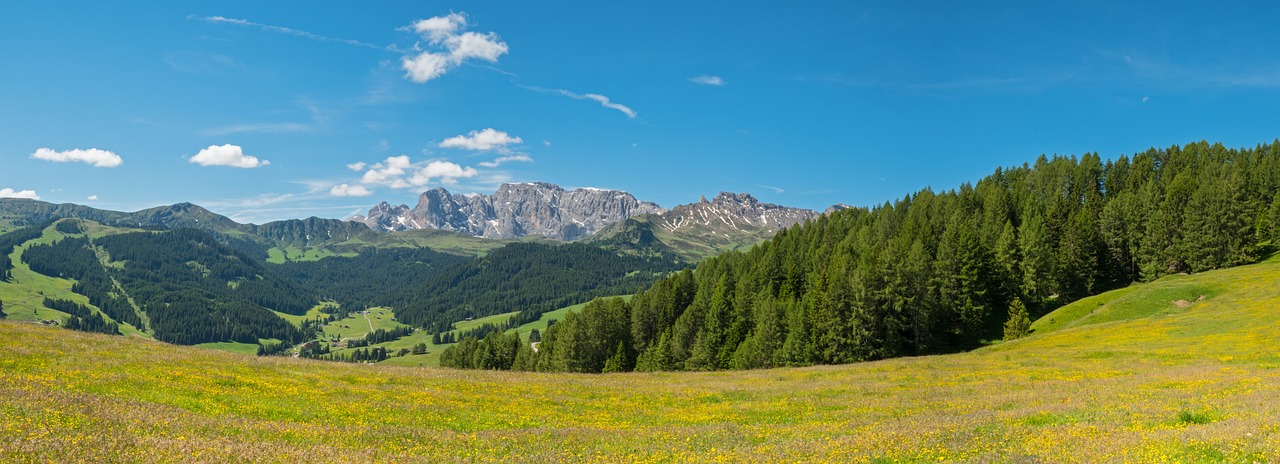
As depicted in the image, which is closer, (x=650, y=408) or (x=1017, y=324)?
(x=650, y=408)

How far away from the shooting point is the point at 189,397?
2308cm

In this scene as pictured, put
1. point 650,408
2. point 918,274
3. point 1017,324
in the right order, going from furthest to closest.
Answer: point 918,274
point 1017,324
point 650,408

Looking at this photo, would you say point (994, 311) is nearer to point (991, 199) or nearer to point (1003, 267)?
point (1003, 267)

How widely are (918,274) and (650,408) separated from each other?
51.3 metres

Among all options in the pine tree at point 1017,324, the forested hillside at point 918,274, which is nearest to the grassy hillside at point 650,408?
the pine tree at point 1017,324

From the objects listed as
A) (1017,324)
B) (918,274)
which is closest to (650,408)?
(918,274)

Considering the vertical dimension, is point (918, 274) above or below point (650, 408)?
above

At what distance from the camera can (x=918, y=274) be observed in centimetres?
6912

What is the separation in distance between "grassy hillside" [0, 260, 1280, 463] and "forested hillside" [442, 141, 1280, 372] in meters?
21.7

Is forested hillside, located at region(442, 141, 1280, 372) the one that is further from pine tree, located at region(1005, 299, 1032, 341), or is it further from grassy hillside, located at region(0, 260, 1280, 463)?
grassy hillside, located at region(0, 260, 1280, 463)

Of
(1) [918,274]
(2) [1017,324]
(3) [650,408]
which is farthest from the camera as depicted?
(1) [918,274]

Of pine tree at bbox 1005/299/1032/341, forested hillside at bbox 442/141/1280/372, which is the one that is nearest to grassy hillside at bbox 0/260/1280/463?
pine tree at bbox 1005/299/1032/341

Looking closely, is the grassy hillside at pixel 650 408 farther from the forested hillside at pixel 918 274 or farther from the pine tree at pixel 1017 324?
the forested hillside at pixel 918 274

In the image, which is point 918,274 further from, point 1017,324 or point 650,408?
point 650,408
